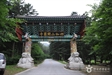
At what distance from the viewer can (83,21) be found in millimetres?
24078

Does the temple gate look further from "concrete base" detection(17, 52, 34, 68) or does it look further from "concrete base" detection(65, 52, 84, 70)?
"concrete base" detection(17, 52, 34, 68)

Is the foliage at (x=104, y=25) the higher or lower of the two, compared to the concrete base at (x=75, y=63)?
higher

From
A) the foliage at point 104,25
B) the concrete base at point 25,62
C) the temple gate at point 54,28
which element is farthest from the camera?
the temple gate at point 54,28

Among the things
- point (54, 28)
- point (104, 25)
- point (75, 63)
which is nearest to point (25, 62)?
point (75, 63)

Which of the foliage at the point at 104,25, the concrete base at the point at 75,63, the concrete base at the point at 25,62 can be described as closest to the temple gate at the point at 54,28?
the concrete base at the point at 75,63

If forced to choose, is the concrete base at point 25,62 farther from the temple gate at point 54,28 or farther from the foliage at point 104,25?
the foliage at point 104,25

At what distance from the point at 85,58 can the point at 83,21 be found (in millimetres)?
16548

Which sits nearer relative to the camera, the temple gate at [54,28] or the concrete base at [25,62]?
the concrete base at [25,62]

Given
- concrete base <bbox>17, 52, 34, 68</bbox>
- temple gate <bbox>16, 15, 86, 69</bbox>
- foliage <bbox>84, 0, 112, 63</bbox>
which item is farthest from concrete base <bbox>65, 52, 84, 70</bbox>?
foliage <bbox>84, 0, 112, 63</bbox>

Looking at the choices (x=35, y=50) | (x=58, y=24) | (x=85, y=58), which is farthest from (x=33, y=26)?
(x=85, y=58)

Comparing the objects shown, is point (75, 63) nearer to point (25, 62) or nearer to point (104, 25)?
point (25, 62)

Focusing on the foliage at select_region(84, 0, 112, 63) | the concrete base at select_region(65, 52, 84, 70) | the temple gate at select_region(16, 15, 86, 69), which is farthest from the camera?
the temple gate at select_region(16, 15, 86, 69)

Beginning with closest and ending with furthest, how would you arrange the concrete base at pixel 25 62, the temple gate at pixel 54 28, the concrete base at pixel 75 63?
the concrete base at pixel 75 63 → the concrete base at pixel 25 62 → the temple gate at pixel 54 28

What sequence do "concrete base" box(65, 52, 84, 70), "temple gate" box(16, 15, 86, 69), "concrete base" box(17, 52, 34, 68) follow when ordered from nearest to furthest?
"concrete base" box(65, 52, 84, 70)
"concrete base" box(17, 52, 34, 68)
"temple gate" box(16, 15, 86, 69)
